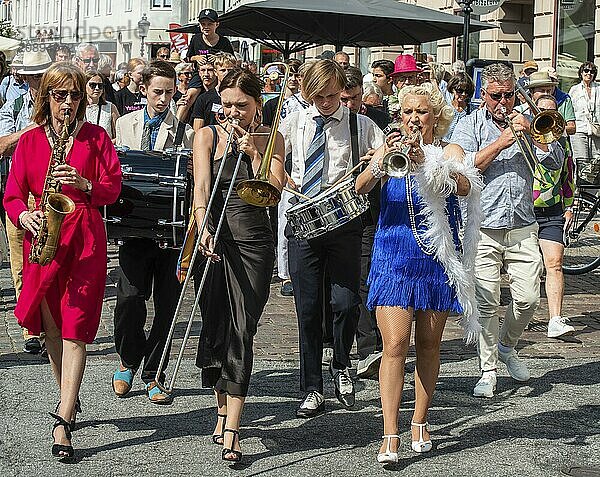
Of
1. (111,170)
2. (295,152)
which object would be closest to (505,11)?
(295,152)

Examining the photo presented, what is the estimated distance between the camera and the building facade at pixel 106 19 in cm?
5962

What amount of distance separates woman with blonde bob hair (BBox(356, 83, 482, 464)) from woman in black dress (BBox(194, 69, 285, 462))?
60 centimetres

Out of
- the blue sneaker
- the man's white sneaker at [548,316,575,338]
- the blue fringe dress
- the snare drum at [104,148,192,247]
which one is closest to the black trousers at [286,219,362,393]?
the snare drum at [104,148,192,247]

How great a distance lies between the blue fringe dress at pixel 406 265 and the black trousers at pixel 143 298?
175cm

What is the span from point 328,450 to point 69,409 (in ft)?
4.67

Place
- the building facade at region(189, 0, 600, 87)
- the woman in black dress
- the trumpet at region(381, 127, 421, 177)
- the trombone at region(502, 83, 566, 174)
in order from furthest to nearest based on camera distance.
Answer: the building facade at region(189, 0, 600, 87), the trombone at region(502, 83, 566, 174), the woman in black dress, the trumpet at region(381, 127, 421, 177)

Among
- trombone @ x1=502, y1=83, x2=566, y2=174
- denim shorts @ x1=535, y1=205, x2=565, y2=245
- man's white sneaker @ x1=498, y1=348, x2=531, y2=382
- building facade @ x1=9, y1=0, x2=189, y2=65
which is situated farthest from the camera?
building facade @ x1=9, y1=0, x2=189, y2=65

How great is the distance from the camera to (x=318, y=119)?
26.5 ft

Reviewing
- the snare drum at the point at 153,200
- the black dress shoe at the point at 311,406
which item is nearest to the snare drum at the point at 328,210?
the snare drum at the point at 153,200

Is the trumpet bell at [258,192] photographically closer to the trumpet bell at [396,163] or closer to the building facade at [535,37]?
the trumpet bell at [396,163]

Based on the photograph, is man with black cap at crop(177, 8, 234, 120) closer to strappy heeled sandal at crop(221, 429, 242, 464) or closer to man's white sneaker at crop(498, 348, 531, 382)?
Answer: man's white sneaker at crop(498, 348, 531, 382)

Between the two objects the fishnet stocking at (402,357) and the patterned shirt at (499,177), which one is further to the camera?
the patterned shirt at (499,177)

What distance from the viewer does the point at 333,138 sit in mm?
8070

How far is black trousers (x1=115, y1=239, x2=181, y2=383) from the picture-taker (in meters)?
7.97
